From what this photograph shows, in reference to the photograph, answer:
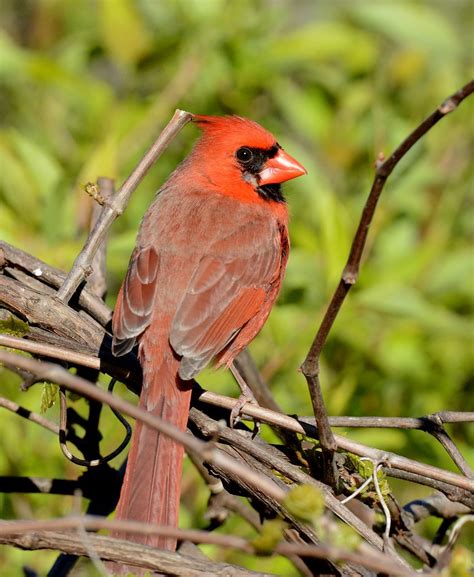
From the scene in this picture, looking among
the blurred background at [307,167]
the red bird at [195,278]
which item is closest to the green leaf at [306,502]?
the red bird at [195,278]

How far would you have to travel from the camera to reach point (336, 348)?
3504 millimetres

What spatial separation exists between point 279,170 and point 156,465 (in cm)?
142

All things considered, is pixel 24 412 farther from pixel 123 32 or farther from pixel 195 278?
pixel 123 32

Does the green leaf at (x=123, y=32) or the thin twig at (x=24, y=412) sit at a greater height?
the green leaf at (x=123, y=32)

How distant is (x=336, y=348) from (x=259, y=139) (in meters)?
0.75

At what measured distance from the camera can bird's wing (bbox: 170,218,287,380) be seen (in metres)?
2.69

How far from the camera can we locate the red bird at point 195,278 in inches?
92.0

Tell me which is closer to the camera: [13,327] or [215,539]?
[215,539]

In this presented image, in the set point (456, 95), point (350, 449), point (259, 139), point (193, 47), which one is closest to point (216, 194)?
point (259, 139)

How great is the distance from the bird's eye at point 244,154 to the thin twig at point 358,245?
5.73ft

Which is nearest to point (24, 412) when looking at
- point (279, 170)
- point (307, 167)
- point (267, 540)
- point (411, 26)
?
point (267, 540)

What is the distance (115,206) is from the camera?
236 cm

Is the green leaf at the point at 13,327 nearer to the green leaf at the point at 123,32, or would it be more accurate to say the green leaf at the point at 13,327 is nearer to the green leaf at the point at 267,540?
the green leaf at the point at 267,540

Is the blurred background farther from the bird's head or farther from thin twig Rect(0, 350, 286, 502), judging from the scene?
thin twig Rect(0, 350, 286, 502)
